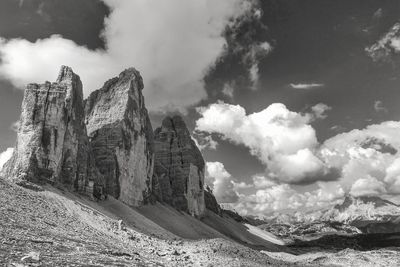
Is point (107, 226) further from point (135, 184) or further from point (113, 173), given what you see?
point (135, 184)

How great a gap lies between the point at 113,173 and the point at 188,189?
51.4 metres

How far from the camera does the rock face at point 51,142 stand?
7369cm

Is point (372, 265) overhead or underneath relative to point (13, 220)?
underneath

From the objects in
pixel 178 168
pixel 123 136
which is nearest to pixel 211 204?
pixel 178 168

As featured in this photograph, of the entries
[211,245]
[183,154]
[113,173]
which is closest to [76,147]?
[113,173]

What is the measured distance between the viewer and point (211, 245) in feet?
162

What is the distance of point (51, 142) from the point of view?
77750 mm

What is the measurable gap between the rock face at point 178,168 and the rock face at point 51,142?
50366mm

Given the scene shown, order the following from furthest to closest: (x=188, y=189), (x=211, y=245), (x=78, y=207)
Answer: (x=188, y=189), (x=78, y=207), (x=211, y=245)

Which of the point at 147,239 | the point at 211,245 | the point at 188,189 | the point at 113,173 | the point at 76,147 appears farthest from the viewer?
the point at 188,189

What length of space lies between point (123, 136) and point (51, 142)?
3286cm

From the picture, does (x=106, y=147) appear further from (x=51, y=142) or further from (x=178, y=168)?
(x=178, y=168)

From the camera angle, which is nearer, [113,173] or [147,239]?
[147,239]

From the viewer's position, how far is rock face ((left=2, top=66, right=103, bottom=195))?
73.7 m
